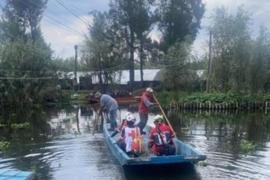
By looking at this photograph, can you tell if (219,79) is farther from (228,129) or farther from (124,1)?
(228,129)

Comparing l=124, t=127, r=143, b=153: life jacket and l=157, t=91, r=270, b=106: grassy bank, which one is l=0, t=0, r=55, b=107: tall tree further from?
l=124, t=127, r=143, b=153: life jacket

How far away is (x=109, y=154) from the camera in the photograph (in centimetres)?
1769

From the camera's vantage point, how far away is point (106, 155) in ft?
57.5

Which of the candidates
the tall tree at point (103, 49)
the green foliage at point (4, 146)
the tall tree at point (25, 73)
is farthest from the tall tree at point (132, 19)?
the green foliage at point (4, 146)

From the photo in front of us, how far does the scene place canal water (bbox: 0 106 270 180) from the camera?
13977 mm

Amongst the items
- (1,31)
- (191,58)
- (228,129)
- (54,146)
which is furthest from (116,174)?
(1,31)

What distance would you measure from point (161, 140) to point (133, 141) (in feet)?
2.79

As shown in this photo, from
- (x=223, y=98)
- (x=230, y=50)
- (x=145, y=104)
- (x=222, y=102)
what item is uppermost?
(x=230, y=50)

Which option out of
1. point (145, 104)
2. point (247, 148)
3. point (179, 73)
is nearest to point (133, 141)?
point (145, 104)

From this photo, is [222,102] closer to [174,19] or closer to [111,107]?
[174,19]

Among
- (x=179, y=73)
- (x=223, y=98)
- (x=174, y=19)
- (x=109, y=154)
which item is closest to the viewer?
(x=109, y=154)

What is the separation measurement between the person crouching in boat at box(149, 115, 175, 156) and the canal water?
0.61 metres

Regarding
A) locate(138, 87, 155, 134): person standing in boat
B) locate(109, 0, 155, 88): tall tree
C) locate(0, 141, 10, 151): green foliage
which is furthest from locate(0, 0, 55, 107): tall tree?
locate(138, 87, 155, 134): person standing in boat

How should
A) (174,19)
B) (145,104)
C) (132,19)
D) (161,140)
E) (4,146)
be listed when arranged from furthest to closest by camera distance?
(174,19), (132,19), (4,146), (145,104), (161,140)
